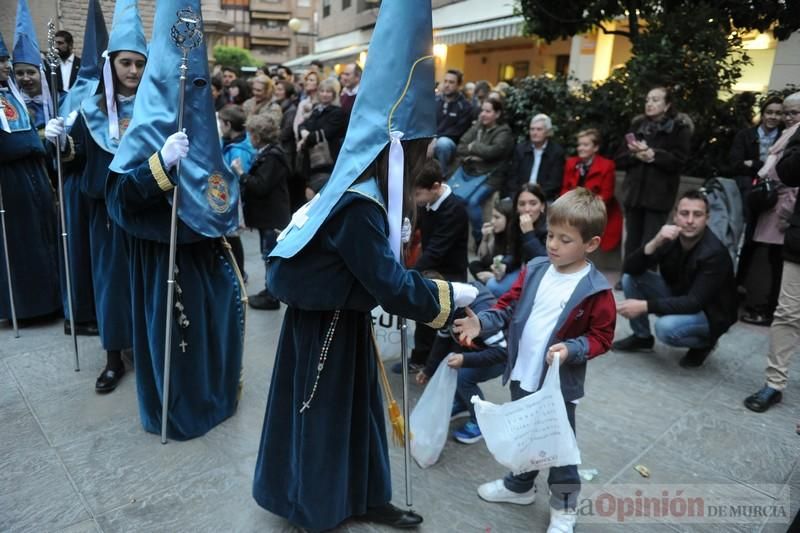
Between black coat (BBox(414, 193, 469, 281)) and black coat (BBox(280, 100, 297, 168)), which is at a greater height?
black coat (BBox(280, 100, 297, 168))

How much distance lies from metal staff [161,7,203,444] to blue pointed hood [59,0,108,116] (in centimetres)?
119

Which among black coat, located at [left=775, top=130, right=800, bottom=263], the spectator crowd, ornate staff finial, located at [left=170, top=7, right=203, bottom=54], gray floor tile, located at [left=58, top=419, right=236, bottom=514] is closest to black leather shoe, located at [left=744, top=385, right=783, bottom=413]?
the spectator crowd

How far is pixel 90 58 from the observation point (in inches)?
155

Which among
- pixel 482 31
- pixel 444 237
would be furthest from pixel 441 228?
pixel 482 31

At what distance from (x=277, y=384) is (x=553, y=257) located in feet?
4.27

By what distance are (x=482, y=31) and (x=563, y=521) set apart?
591 inches

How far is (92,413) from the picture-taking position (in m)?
Result: 3.51

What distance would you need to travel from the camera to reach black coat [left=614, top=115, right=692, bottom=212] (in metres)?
5.74

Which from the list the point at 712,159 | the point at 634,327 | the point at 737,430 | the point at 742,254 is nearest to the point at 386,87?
the point at 737,430

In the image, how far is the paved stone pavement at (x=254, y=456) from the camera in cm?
269

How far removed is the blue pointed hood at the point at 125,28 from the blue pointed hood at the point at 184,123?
459mm

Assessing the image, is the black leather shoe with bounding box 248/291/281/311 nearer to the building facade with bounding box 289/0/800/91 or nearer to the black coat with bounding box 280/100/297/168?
the black coat with bounding box 280/100/297/168

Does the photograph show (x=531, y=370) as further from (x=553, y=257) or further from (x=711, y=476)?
(x=711, y=476)

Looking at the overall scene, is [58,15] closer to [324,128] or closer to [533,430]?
[324,128]
